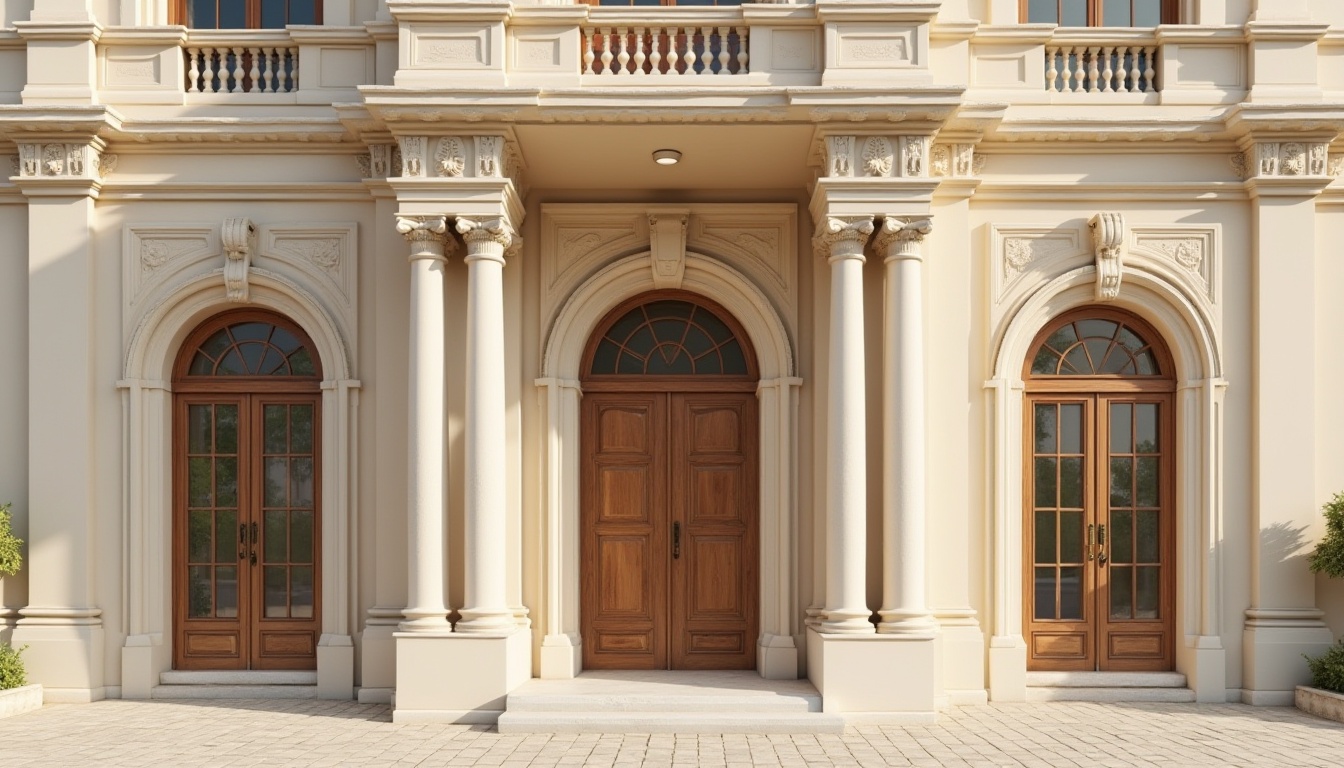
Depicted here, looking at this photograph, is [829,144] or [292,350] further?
[292,350]

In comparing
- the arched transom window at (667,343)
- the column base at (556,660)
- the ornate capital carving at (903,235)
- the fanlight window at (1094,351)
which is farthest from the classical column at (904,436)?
the column base at (556,660)

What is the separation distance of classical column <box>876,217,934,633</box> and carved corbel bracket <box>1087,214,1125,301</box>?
1.85 m

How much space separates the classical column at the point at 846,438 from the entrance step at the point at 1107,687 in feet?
6.92

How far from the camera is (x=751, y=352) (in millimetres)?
11531

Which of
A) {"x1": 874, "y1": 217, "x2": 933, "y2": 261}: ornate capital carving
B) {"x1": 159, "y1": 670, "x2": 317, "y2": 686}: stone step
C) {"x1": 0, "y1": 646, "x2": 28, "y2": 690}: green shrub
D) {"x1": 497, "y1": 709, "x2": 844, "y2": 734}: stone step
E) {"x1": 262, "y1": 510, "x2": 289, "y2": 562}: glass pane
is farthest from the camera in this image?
{"x1": 262, "y1": 510, "x2": 289, "y2": 562}: glass pane

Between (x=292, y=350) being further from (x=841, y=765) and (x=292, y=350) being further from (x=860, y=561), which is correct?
(x=841, y=765)

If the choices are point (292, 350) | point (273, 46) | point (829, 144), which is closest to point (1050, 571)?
point (829, 144)

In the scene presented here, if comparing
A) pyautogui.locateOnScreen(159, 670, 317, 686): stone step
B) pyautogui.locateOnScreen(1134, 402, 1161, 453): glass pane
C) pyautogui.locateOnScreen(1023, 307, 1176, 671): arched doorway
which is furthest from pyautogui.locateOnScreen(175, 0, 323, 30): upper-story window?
pyautogui.locateOnScreen(1134, 402, 1161, 453): glass pane

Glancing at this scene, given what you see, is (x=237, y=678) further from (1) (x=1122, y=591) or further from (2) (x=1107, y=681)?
(1) (x=1122, y=591)

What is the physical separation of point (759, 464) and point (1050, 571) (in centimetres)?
288

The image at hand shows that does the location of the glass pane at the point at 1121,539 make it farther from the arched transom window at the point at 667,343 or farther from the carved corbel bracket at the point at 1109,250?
the arched transom window at the point at 667,343

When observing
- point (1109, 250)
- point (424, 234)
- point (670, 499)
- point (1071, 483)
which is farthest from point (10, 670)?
point (1109, 250)

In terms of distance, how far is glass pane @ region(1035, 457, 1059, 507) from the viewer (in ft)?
36.3

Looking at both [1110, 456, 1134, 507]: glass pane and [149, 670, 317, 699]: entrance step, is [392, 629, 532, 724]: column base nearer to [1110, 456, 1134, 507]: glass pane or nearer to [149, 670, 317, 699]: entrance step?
[149, 670, 317, 699]: entrance step
